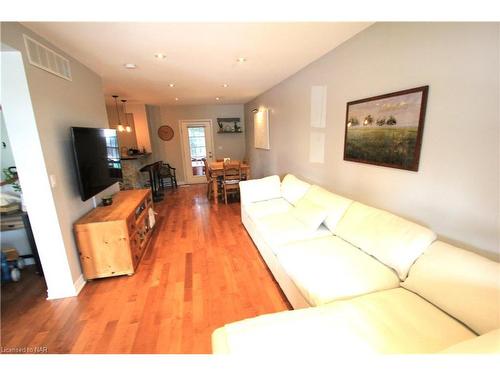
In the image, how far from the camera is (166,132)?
6.45 meters

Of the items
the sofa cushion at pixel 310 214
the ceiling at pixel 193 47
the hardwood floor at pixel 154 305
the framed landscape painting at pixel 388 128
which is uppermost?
the ceiling at pixel 193 47

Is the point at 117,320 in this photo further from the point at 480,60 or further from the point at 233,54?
the point at 480,60

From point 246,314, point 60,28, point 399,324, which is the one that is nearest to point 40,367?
point 399,324

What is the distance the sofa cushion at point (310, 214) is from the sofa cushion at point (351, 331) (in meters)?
1.01

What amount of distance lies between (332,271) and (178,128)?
20.4 feet

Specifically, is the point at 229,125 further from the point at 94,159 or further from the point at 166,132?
the point at 94,159

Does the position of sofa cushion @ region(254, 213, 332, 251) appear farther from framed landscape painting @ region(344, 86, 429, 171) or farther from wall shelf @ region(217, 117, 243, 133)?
wall shelf @ region(217, 117, 243, 133)

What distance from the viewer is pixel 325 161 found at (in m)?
2.80

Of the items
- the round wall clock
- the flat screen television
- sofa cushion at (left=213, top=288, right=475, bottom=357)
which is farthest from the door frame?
sofa cushion at (left=213, top=288, right=475, bottom=357)

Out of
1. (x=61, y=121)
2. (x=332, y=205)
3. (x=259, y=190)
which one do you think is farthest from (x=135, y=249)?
(x=332, y=205)

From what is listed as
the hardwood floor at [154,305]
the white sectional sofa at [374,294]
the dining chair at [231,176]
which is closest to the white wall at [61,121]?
the hardwood floor at [154,305]

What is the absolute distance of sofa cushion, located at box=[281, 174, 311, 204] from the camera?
2956 mm

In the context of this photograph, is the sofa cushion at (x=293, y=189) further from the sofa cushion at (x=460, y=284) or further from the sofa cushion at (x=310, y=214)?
the sofa cushion at (x=460, y=284)

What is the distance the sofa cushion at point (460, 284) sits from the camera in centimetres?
100
